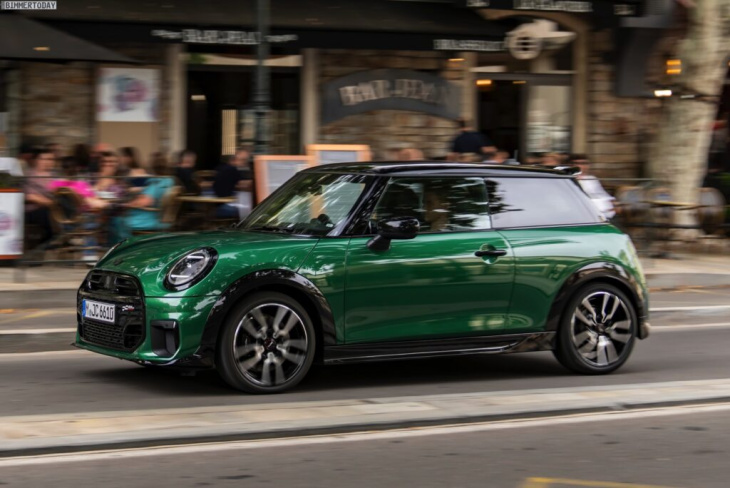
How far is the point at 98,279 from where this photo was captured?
26.0 feet

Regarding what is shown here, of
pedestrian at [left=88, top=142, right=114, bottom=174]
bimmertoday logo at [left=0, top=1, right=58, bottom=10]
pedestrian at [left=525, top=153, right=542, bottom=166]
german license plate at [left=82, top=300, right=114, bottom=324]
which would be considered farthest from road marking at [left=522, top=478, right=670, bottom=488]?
pedestrian at [left=525, top=153, right=542, bottom=166]

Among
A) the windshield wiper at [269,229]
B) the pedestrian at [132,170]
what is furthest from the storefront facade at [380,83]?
the windshield wiper at [269,229]

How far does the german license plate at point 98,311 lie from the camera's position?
7.71m

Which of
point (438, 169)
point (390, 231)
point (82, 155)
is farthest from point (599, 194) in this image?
point (390, 231)

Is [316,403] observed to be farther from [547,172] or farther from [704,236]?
[704,236]

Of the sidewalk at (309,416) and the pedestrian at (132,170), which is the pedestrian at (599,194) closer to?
the pedestrian at (132,170)

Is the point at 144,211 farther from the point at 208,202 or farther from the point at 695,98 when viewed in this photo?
the point at 695,98

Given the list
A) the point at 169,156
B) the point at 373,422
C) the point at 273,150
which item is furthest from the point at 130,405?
the point at 273,150

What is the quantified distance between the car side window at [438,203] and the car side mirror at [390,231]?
114mm

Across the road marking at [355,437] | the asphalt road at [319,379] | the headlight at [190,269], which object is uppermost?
the headlight at [190,269]

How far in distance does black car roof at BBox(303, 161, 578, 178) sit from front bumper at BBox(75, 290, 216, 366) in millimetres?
1593

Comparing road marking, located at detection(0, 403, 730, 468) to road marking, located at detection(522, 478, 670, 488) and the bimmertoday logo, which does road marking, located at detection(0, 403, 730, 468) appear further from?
the bimmertoday logo

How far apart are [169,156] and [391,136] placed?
3.78 m

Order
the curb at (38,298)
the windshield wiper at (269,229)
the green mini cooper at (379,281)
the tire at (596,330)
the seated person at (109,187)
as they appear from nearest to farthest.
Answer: the green mini cooper at (379,281) < the windshield wiper at (269,229) < the tire at (596,330) < the curb at (38,298) < the seated person at (109,187)
